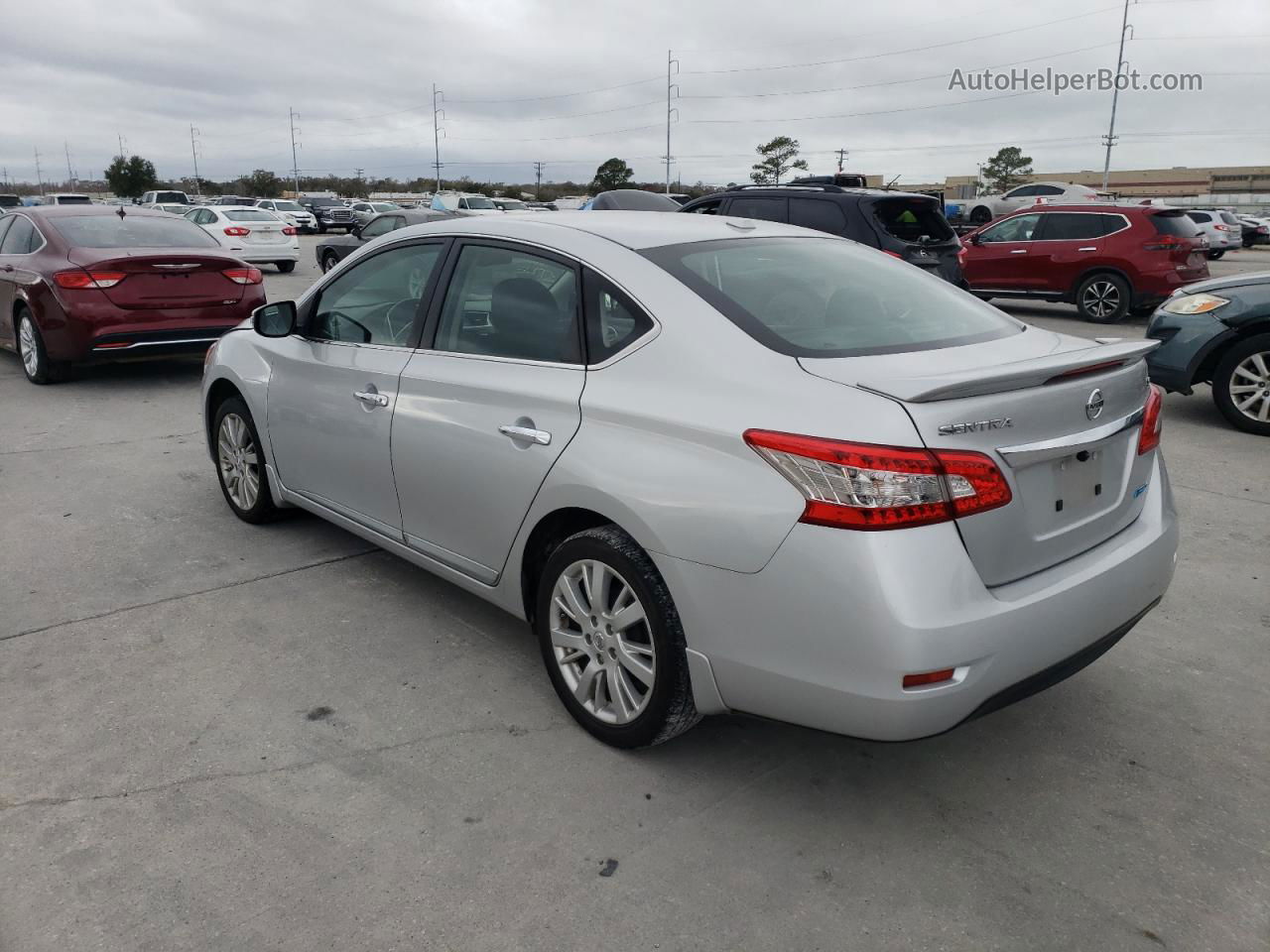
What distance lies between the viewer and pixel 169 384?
9.41m

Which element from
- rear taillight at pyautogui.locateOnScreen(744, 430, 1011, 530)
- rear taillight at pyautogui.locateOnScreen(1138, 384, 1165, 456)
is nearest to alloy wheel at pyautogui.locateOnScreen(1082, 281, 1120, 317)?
rear taillight at pyautogui.locateOnScreen(1138, 384, 1165, 456)

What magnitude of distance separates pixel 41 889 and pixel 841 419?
234 cm

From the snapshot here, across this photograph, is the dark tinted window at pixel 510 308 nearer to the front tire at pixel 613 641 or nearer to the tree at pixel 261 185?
the front tire at pixel 613 641

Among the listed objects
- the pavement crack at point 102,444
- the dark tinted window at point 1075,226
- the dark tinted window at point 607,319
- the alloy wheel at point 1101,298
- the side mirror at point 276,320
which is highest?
the dark tinted window at point 1075,226

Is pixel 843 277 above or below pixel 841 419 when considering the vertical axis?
above

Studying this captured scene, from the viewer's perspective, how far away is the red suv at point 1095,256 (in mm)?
13328

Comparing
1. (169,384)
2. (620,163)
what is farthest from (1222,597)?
(620,163)

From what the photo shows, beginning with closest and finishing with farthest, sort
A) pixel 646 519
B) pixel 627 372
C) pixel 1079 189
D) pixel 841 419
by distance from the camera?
1. pixel 841 419
2. pixel 646 519
3. pixel 627 372
4. pixel 1079 189

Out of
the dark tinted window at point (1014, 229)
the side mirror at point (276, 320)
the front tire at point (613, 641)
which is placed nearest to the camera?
the front tire at point (613, 641)

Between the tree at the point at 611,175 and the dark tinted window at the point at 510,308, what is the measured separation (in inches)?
2881

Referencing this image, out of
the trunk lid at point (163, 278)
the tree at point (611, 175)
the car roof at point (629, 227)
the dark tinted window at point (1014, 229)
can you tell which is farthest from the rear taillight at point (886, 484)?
the tree at point (611, 175)

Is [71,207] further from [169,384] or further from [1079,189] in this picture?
[1079,189]

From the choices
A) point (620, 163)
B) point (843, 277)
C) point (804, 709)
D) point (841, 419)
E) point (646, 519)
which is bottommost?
point (804, 709)

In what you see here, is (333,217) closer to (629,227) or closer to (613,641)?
(629,227)
